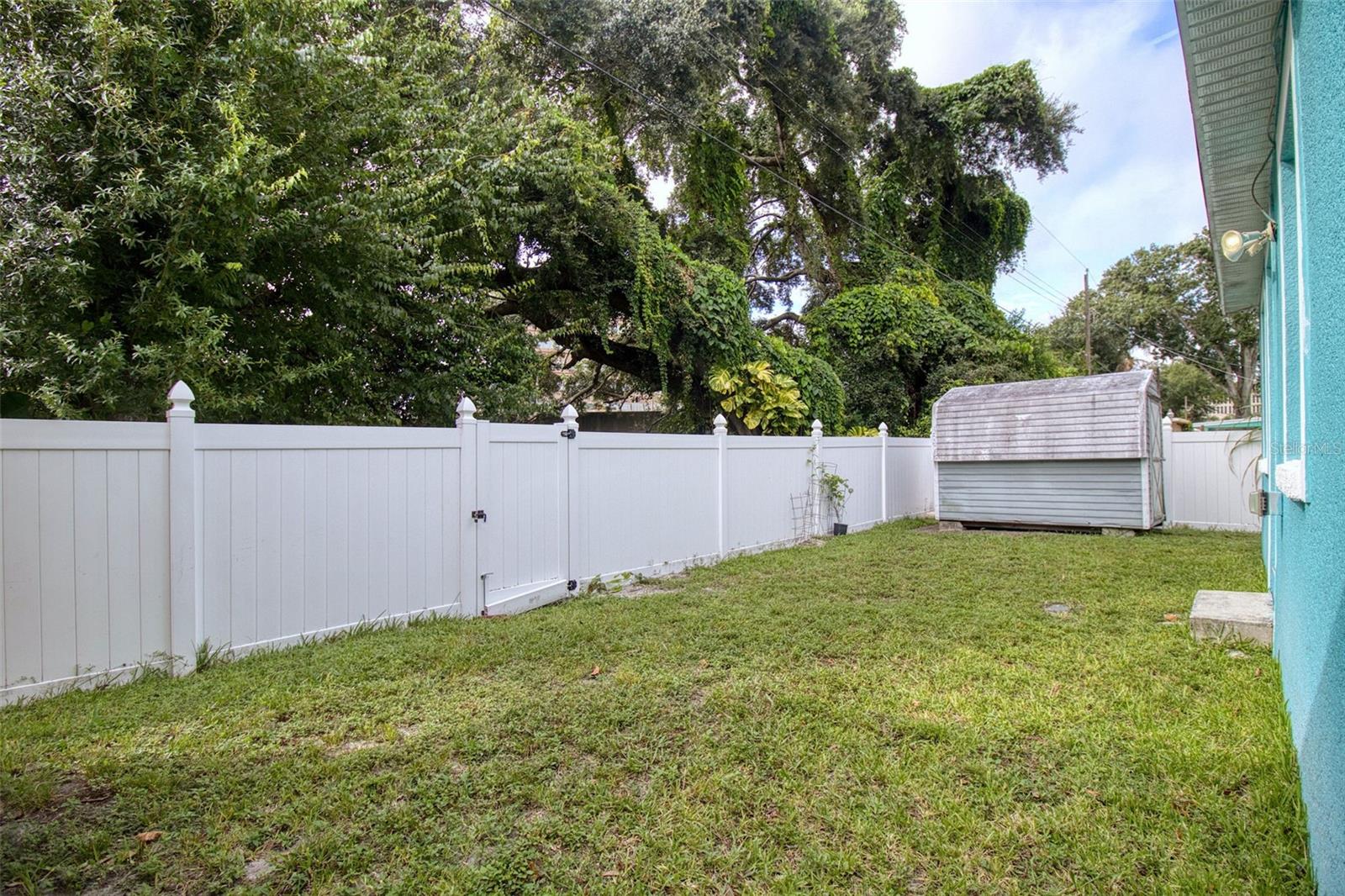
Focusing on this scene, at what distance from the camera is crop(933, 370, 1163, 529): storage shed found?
8.80 m

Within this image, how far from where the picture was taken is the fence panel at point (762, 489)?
7.76m

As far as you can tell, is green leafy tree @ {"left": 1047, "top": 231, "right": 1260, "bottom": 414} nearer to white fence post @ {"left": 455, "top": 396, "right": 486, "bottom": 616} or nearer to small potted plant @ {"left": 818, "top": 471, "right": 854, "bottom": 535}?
small potted plant @ {"left": 818, "top": 471, "right": 854, "bottom": 535}

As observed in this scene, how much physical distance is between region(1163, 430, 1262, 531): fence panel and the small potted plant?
4650 millimetres

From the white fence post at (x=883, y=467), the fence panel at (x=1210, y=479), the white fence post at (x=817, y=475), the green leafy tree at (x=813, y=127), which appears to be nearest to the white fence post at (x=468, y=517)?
the white fence post at (x=817, y=475)

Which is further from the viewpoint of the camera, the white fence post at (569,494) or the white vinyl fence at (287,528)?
the white fence post at (569,494)

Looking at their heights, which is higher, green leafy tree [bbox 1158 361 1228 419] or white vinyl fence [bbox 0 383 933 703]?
green leafy tree [bbox 1158 361 1228 419]

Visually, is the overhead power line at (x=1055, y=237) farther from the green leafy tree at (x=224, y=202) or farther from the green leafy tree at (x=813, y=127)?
the green leafy tree at (x=224, y=202)

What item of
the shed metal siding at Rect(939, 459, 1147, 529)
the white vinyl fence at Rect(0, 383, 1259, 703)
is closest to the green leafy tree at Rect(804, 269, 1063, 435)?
the shed metal siding at Rect(939, 459, 1147, 529)

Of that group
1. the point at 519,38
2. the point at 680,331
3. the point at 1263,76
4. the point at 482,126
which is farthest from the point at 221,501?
the point at 519,38

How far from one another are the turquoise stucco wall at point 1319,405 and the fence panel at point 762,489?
546 centimetres

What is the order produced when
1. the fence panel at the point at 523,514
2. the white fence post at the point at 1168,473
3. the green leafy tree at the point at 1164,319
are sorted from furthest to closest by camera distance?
the green leafy tree at the point at 1164,319 → the white fence post at the point at 1168,473 → the fence panel at the point at 523,514

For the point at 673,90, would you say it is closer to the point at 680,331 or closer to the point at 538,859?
the point at 680,331

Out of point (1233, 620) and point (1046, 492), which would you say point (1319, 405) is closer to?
point (1233, 620)

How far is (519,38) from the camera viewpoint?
1036cm
